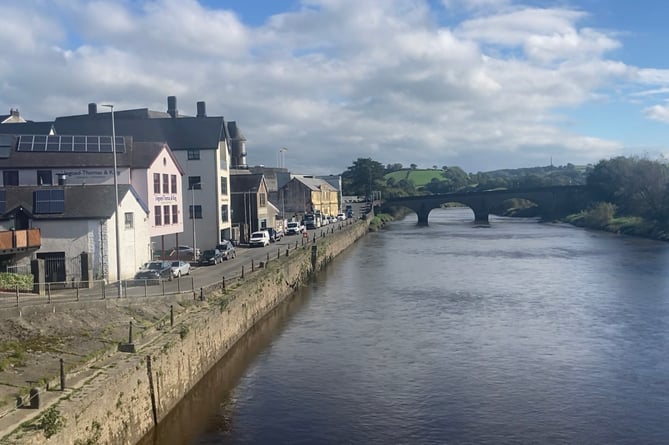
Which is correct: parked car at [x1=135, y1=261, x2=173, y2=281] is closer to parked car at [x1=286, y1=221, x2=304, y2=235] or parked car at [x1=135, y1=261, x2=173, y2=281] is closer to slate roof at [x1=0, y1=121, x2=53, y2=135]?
slate roof at [x1=0, y1=121, x2=53, y2=135]

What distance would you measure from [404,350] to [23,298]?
1617 cm

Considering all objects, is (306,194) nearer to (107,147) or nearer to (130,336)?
(107,147)

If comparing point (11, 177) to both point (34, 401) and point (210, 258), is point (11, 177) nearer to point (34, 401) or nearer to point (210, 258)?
point (210, 258)

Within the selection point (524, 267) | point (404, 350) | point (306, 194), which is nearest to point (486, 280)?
point (524, 267)

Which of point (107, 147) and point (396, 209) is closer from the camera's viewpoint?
point (107, 147)

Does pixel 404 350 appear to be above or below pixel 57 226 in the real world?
below

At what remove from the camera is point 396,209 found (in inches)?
6068

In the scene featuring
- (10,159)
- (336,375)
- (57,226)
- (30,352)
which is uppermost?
(10,159)

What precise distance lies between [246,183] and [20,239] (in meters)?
37.9

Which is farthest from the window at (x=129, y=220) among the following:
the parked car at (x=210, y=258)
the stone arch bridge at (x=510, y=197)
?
the stone arch bridge at (x=510, y=197)

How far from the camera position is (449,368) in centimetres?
2728

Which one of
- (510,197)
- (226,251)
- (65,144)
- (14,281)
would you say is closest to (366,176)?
(510,197)

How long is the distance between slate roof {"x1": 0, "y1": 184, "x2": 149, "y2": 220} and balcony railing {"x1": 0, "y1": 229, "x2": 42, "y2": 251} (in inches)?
59.1

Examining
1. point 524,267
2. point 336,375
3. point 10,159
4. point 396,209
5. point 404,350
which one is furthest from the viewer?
point 396,209
